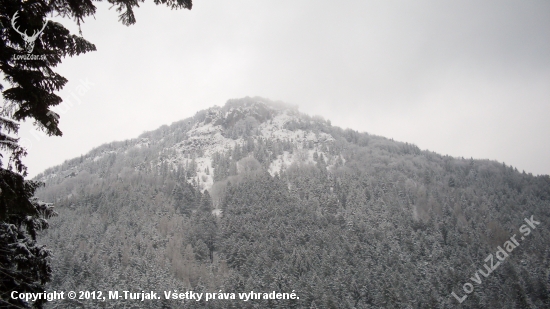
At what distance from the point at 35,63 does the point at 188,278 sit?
284 ft

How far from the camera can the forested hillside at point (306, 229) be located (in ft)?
215

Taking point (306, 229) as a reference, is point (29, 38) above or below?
below

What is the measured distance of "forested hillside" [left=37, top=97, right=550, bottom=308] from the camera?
215ft

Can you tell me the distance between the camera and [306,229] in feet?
340

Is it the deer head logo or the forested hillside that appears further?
the forested hillside

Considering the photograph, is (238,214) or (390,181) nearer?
(238,214)

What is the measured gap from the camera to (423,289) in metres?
70.1

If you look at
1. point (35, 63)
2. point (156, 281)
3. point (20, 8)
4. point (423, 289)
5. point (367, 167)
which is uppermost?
point (367, 167)

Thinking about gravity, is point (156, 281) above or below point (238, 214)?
below

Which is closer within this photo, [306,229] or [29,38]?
[29,38]

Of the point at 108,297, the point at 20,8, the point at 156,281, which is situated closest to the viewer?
the point at 20,8

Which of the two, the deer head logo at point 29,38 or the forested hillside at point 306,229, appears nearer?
the deer head logo at point 29,38

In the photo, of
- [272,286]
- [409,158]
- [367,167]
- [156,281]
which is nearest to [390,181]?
[367,167]

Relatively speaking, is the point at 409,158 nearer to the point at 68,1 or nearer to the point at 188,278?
the point at 188,278
